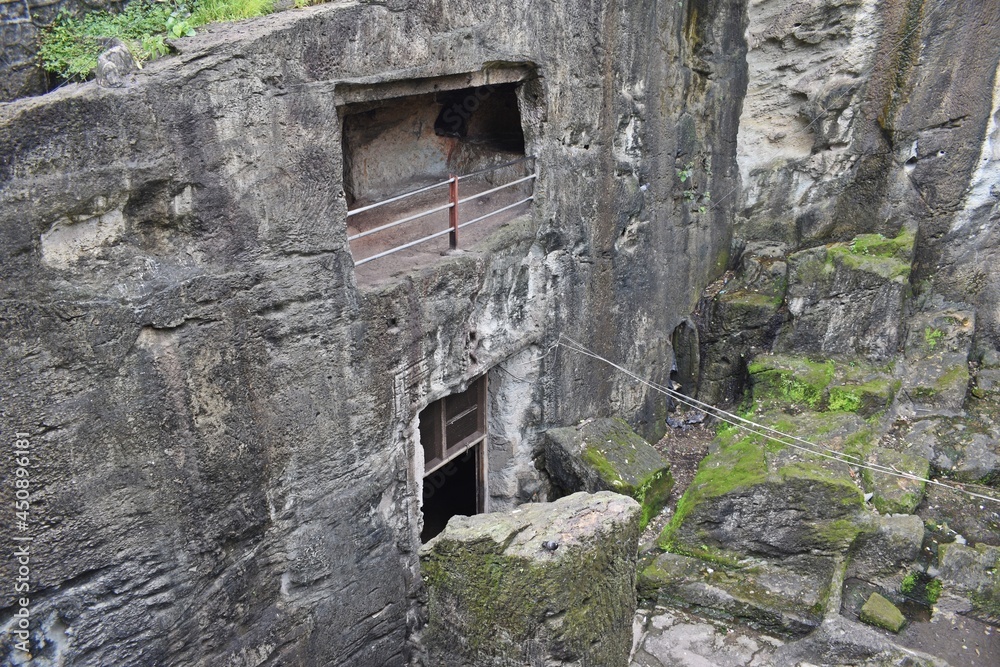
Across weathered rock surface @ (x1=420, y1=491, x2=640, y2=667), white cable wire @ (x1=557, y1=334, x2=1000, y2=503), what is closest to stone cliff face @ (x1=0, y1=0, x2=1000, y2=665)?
white cable wire @ (x1=557, y1=334, x2=1000, y2=503)

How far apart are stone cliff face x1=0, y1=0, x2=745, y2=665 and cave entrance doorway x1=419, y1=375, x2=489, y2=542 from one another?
1.99 feet

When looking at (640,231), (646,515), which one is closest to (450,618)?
(646,515)

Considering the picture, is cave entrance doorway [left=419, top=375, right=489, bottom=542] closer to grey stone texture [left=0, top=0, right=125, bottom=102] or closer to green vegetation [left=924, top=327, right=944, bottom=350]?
grey stone texture [left=0, top=0, right=125, bottom=102]

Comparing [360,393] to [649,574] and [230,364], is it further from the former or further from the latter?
[649,574]

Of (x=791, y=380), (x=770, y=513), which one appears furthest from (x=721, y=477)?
(x=791, y=380)

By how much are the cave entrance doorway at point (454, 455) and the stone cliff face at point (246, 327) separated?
1.99ft

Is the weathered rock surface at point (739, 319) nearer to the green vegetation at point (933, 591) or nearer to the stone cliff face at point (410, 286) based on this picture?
the stone cliff face at point (410, 286)

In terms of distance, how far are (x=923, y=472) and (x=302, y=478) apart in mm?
6150

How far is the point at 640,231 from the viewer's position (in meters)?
8.27

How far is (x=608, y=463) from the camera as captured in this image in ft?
24.7

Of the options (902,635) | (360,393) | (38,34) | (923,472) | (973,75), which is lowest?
(902,635)


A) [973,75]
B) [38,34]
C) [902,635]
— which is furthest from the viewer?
[973,75]

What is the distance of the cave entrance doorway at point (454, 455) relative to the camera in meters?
6.86

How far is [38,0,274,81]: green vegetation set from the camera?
4.20 meters
